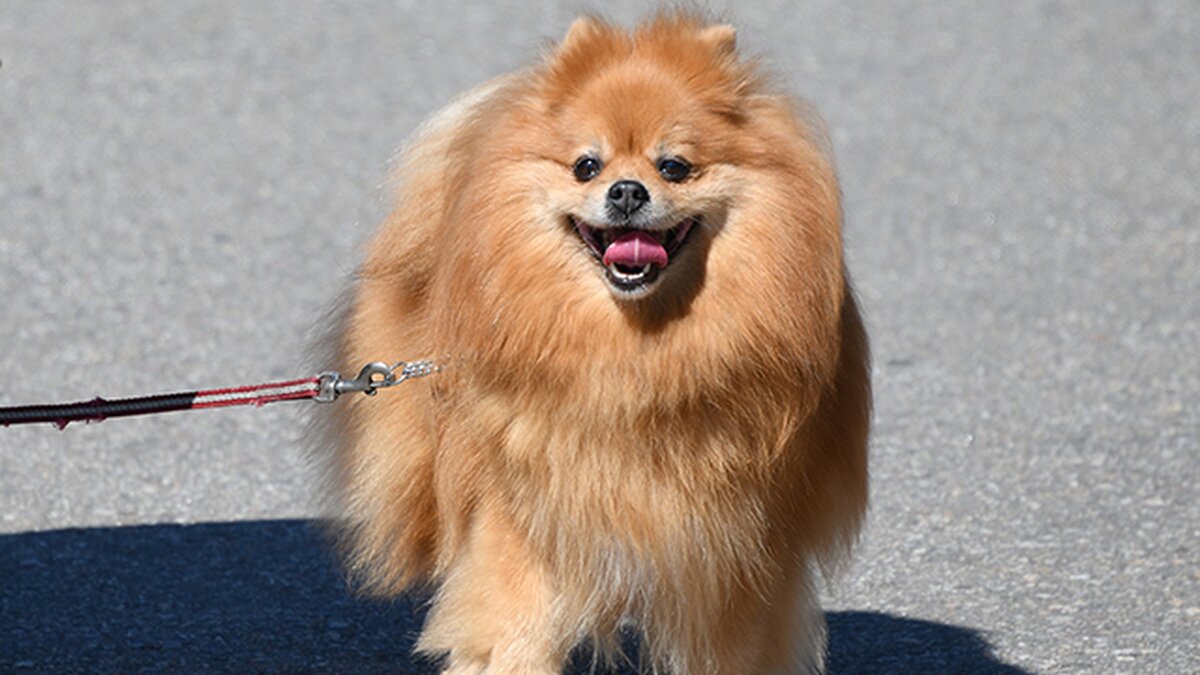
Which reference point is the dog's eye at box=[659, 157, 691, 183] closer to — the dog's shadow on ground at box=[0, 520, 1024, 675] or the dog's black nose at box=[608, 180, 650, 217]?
the dog's black nose at box=[608, 180, 650, 217]

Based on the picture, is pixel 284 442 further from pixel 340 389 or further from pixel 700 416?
pixel 700 416

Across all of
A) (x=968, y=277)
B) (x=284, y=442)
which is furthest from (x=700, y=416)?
(x=968, y=277)

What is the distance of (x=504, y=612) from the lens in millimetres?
3660

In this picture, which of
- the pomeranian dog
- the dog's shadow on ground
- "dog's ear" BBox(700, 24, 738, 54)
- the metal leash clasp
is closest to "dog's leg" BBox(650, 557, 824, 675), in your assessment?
the pomeranian dog

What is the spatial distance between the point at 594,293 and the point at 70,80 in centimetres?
777

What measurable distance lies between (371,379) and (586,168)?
0.80m

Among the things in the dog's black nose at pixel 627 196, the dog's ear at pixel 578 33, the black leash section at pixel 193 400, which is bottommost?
the black leash section at pixel 193 400

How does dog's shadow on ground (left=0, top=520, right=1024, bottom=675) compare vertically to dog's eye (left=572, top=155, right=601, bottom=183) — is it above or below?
below

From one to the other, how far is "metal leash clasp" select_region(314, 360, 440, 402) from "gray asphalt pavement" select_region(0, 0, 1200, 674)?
87 cm

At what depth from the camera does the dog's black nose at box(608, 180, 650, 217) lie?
329 cm

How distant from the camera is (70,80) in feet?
34.1

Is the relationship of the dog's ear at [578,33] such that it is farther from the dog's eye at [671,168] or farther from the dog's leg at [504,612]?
the dog's leg at [504,612]

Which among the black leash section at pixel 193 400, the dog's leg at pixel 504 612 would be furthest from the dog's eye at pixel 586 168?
the dog's leg at pixel 504 612

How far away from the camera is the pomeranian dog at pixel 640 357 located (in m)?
3.40
